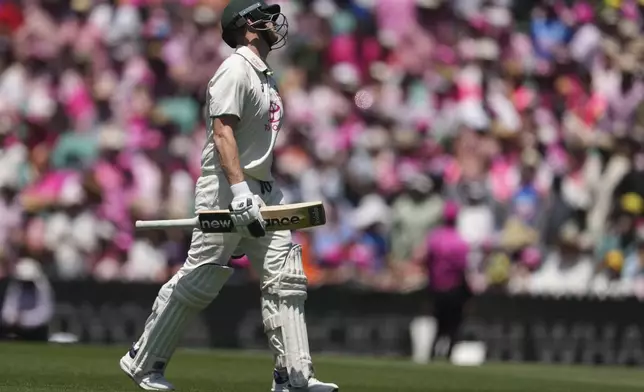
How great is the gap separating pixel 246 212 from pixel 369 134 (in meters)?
10.2

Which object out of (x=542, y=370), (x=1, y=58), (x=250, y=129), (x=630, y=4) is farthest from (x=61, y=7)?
(x=250, y=129)

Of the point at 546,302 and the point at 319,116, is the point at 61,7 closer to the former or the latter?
the point at 319,116

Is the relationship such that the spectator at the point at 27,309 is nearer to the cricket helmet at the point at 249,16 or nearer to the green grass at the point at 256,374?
the green grass at the point at 256,374

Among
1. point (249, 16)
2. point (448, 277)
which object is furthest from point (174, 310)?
point (448, 277)

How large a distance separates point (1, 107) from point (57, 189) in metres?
1.54

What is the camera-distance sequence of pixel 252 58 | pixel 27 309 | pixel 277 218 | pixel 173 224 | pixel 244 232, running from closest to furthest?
pixel 244 232 < pixel 277 218 < pixel 173 224 < pixel 252 58 < pixel 27 309

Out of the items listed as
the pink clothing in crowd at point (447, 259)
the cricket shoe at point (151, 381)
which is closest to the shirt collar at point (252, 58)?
the cricket shoe at point (151, 381)

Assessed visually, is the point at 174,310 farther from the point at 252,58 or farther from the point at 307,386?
the point at 252,58

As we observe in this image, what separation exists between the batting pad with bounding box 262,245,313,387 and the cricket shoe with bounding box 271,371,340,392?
0.05 metres

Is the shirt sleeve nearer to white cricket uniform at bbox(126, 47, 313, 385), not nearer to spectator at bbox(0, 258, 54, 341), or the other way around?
white cricket uniform at bbox(126, 47, 313, 385)

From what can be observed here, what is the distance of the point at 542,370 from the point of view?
14.0 meters

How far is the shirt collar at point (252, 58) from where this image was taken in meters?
8.56

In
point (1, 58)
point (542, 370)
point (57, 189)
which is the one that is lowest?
point (542, 370)

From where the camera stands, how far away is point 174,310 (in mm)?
8656
